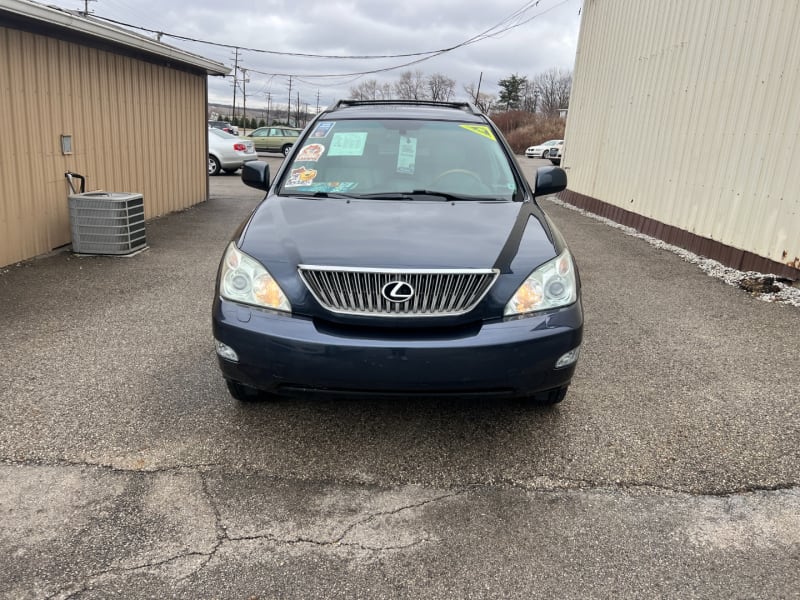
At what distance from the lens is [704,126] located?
8.20 meters

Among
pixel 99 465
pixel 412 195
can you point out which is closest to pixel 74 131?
pixel 412 195

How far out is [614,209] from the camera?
37.5ft

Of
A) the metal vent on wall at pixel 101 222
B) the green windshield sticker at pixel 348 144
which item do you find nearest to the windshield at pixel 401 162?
the green windshield sticker at pixel 348 144

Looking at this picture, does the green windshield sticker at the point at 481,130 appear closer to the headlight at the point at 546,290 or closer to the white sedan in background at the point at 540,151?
the headlight at the point at 546,290

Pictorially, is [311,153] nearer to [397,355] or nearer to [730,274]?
[397,355]

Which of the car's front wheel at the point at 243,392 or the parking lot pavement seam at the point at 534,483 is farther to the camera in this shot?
the car's front wheel at the point at 243,392

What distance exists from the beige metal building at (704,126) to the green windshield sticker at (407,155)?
14.7 ft

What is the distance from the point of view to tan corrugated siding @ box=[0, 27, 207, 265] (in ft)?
21.4

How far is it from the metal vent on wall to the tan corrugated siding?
1.13ft

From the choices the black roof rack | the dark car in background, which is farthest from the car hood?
the black roof rack

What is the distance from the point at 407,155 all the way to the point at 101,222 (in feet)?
15.3

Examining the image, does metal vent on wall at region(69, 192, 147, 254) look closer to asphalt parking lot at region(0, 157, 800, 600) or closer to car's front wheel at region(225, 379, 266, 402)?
asphalt parking lot at region(0, 157, 800, 600)

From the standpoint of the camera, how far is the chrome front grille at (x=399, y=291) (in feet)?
9.04

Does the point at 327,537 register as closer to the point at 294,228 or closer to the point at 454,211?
the point at 294,228
